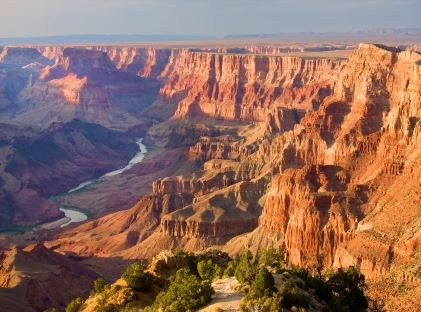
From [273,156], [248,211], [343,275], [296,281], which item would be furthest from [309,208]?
[273,156]

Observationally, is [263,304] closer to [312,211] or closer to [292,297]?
[292,297]

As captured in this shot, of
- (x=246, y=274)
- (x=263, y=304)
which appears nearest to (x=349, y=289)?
(x=246, y=274)

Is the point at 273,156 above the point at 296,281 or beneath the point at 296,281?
beneath

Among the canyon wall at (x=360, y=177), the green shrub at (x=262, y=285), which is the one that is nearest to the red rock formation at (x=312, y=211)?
the canyon wall at (x=360, y=177)

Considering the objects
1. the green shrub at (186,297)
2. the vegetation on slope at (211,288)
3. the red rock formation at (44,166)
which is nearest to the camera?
the vegetation on slope at (211,288)

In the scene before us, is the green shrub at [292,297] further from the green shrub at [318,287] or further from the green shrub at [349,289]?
the green shrub at [349,289]

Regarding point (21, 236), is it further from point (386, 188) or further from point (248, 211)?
point (386, 188)
